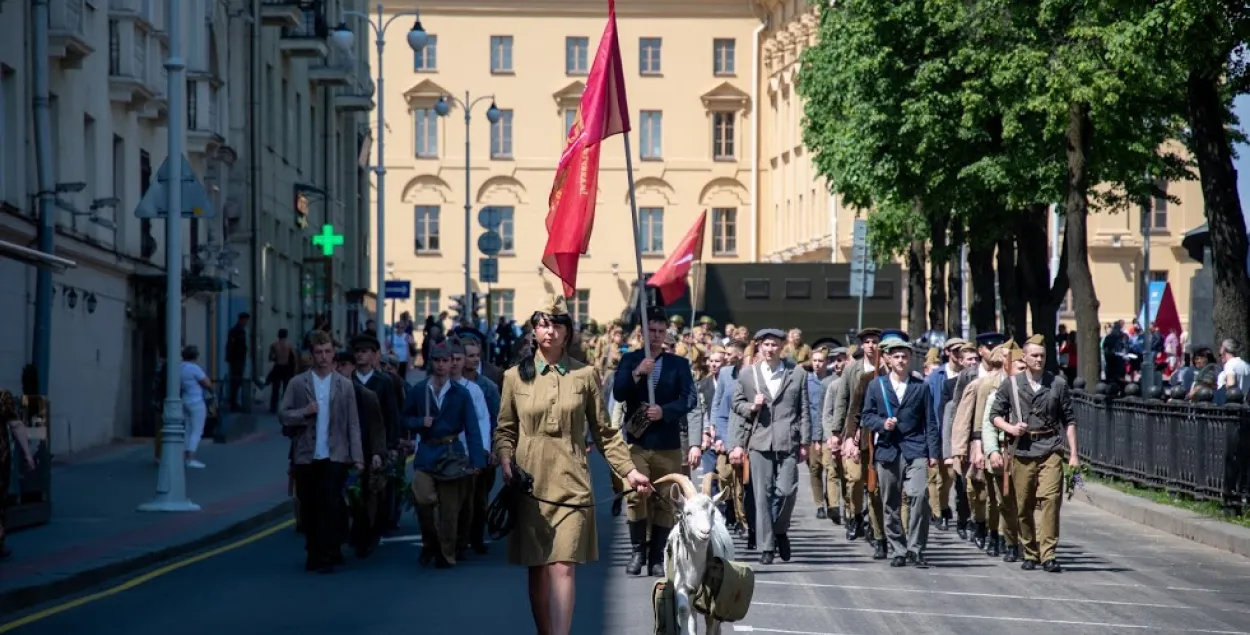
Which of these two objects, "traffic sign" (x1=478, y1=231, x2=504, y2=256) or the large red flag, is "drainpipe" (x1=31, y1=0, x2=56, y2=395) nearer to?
the large red flag

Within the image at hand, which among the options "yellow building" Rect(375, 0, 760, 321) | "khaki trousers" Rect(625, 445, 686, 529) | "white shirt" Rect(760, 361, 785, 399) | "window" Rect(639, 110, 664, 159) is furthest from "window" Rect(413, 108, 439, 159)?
"khaki trousers" Rect(625, 445, 686, 529)

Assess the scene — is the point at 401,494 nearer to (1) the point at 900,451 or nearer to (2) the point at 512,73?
(1) the point at 900,451

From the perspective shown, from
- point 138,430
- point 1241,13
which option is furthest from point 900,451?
point 138,430

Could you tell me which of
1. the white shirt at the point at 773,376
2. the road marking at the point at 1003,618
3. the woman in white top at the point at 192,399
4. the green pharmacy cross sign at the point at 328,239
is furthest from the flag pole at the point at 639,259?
the green pharmacy cross sign at the point at 328,239

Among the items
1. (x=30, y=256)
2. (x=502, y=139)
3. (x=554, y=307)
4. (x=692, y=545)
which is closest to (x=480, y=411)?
(x=30, y=256)

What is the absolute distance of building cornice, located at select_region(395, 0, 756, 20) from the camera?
97938 mm

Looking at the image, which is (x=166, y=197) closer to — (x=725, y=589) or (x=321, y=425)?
(x=321, y=425)

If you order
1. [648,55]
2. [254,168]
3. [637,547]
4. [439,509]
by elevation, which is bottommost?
[637,547]

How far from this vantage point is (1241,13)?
21.9 meters

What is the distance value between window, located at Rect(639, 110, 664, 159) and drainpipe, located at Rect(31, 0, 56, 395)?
71.2 m

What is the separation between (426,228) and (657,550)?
8548 cm

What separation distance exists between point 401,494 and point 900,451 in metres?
4.48

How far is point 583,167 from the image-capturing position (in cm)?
1321

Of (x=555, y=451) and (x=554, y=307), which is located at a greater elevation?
(x=554, y=307)
